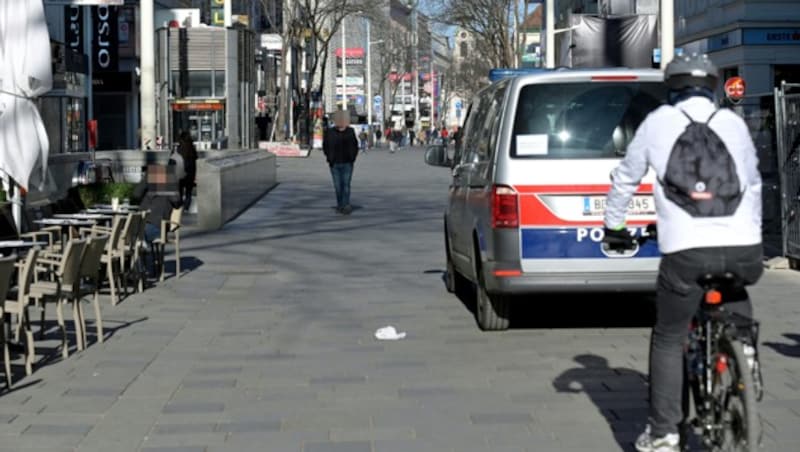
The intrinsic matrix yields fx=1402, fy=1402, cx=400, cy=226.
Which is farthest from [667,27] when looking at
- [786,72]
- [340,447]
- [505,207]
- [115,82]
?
[115,82]

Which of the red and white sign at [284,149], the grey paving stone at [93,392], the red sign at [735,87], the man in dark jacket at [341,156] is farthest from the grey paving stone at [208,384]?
the red and white sign at [284,149]

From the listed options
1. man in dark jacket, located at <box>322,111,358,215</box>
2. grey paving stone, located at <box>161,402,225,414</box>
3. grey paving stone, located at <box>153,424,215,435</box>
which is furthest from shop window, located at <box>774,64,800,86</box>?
grey paving stone, located at <box>153,424,215,435</box>

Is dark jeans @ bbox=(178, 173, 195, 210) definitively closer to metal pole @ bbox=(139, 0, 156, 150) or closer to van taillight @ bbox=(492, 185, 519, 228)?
metal pole @ bbox=(139, 0, 156, 150)

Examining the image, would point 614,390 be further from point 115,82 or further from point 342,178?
point 115,82

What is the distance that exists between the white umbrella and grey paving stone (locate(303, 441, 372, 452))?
20.8ft

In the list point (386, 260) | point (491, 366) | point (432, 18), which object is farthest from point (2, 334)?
point (432, 18)

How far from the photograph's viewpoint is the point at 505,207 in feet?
32.0

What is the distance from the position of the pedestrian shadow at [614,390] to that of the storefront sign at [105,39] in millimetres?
47430

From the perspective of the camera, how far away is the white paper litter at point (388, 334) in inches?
409

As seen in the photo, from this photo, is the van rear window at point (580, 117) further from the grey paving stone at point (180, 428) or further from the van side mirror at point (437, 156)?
the grey paving stone at point (180, 428)

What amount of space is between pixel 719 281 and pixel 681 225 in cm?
26

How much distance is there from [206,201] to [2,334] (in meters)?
12.2

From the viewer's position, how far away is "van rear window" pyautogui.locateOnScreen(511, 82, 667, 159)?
9953 millimetres

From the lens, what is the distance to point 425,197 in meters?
29.9
